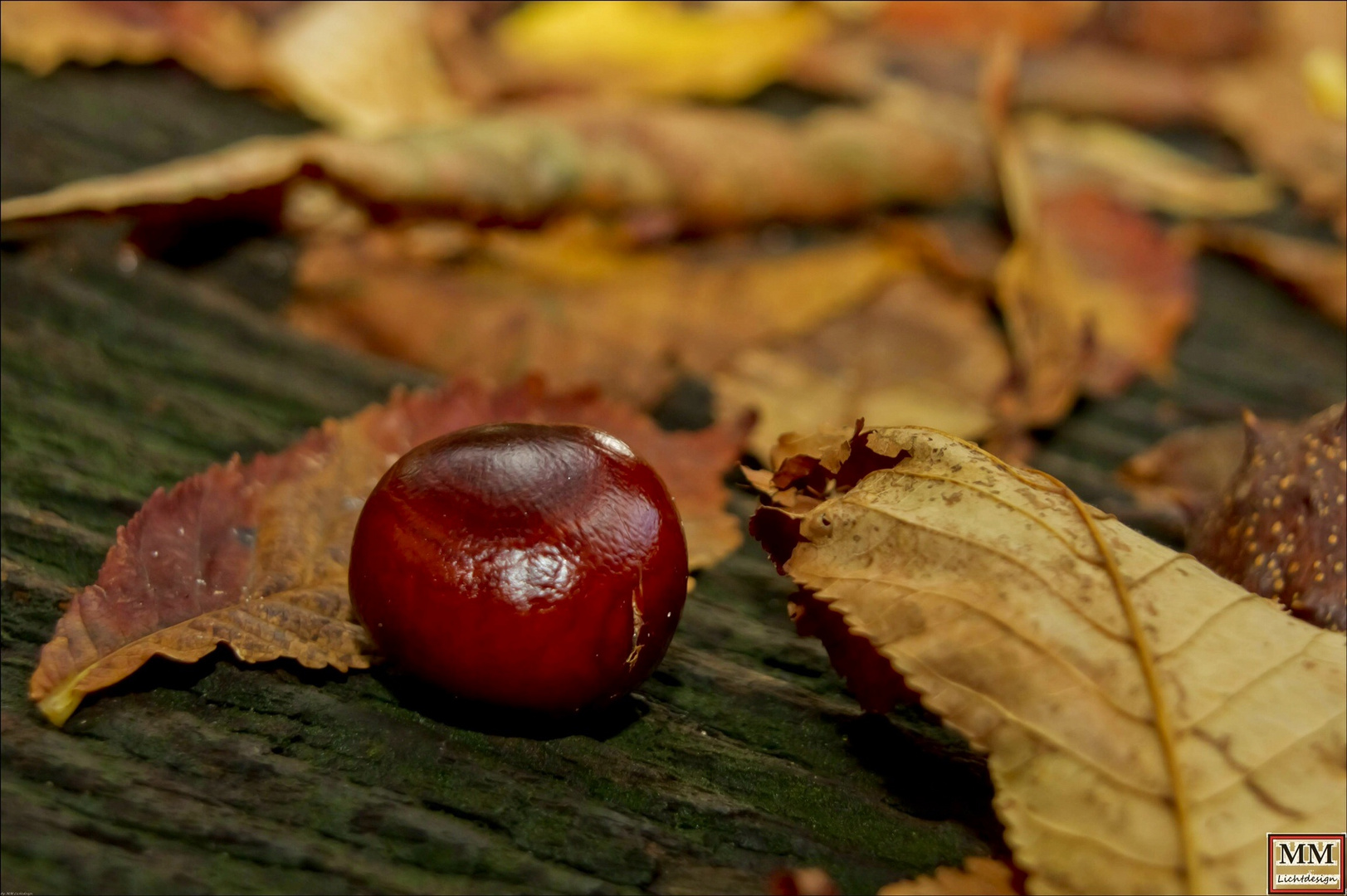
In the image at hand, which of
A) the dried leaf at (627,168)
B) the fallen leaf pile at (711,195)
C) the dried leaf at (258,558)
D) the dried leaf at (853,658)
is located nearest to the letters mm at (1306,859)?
the dried leaf at (853,658)

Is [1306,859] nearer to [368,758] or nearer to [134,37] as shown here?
[368,758]

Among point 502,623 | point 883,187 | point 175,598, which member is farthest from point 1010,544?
point 883,187

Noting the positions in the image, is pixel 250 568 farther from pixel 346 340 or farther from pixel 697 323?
pixel 697 323

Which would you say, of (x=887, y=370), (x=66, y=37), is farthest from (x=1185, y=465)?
(x=66, y=37)

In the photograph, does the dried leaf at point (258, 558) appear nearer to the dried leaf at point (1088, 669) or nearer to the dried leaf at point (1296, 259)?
the dried leaf at point (1088, 669)

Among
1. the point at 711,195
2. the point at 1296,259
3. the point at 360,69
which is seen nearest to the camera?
the point at 711,195

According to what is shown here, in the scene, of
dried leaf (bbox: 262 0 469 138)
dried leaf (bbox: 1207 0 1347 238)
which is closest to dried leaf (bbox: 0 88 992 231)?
dried leaf (bbox: 262 0 469 138)
